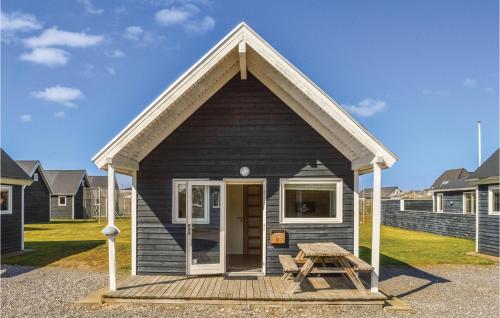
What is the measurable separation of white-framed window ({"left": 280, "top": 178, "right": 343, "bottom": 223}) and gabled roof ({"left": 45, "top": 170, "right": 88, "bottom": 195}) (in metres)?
26.6

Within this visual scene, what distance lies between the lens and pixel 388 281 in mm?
8336

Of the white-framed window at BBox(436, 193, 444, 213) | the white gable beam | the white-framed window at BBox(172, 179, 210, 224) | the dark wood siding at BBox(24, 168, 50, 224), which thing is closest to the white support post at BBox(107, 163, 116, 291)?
the white-framed window at BBox(172, 179, 210, 224)

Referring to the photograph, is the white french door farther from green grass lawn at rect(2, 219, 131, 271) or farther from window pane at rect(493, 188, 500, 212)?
window pane at rect(493, 188, 500, 212)

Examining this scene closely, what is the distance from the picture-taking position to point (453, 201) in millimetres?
21828

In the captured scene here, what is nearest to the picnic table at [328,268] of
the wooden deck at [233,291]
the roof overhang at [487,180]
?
the wooden deck at [233,291]

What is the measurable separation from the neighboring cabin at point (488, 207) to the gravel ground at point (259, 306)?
243 cm

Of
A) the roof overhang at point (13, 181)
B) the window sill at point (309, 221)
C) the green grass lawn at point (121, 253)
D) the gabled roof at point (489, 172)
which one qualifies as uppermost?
the gabled roof at point (489, 172)

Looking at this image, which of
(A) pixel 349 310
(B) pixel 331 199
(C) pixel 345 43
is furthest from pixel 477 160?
(A) pixel 349 310

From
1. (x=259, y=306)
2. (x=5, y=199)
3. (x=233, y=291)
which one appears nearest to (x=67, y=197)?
(x=5, y=199)

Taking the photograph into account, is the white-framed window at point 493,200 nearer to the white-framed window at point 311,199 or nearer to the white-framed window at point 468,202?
the white-framed window at point 311,199

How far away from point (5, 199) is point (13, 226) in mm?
929

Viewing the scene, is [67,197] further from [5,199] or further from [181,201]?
[181,201]

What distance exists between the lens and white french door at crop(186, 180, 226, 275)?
770 cm

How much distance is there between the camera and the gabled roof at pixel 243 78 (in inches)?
260
